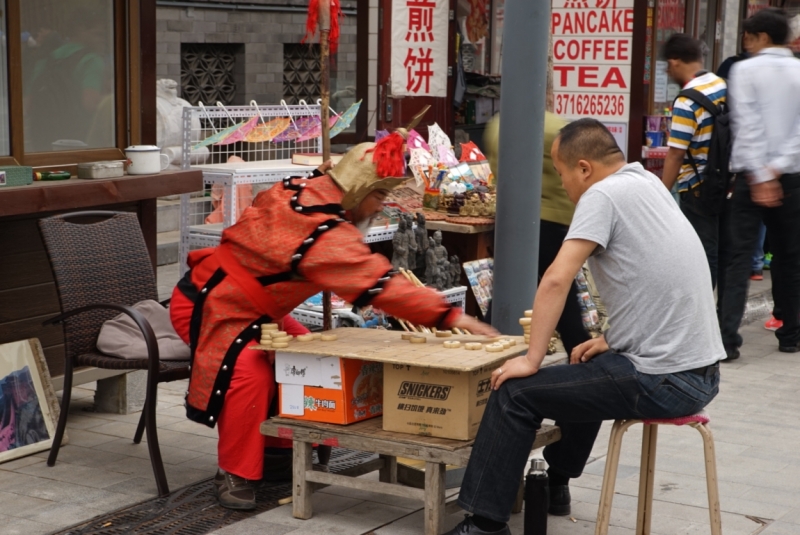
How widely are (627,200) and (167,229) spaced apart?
282 inches

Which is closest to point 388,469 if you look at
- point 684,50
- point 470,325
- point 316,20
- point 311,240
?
point 470,325

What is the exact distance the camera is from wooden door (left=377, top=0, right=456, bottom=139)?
26.3ft

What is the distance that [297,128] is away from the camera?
6770 mm

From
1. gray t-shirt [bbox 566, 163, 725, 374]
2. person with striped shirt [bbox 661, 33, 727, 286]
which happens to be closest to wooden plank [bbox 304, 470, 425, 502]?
gray t-shirt [bbox 566, 163, 725, 374]

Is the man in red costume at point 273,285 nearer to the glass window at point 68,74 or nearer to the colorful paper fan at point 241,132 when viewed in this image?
the glass window at point 68,74

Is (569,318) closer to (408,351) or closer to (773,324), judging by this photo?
(408,351)

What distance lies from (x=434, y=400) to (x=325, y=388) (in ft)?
1.32

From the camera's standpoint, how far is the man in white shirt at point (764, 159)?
6441 mm

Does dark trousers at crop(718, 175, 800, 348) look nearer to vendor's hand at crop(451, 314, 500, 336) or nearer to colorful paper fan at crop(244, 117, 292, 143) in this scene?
colorful paper fan at crop(244, 117, 292, 143)

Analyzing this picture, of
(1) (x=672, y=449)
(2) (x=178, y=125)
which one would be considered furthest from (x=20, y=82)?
(2) (x=178, y=125)

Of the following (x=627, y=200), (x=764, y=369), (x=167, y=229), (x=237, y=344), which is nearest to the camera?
(x=627, y=200)

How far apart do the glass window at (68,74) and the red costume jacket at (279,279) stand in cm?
156

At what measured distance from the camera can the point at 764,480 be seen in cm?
471

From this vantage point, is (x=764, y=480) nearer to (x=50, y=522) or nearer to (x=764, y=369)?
(x=764, y=369)
